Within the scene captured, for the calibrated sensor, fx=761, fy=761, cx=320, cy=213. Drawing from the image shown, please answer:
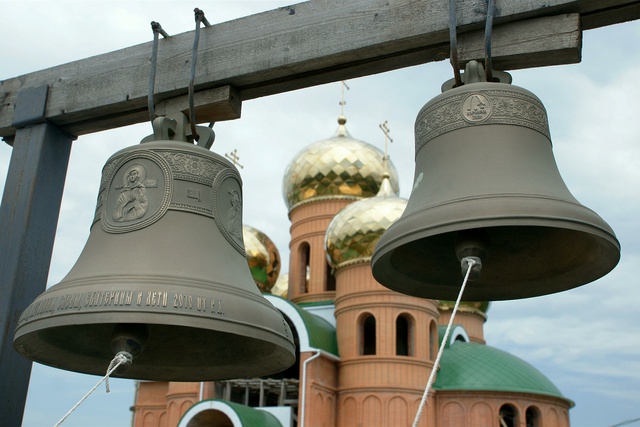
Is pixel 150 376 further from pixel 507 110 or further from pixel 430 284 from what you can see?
pixel 507 110

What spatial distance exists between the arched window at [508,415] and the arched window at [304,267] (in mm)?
6266

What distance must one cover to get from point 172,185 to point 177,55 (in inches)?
37.5

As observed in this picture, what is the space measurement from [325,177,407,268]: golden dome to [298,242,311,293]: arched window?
321 cm

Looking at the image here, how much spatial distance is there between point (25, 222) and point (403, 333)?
1600 cm

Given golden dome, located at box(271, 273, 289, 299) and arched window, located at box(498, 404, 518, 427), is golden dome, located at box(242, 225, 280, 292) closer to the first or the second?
golden dome, located at box(271, 273, 289, 299)

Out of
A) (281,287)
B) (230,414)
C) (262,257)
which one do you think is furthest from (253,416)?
(281,287)

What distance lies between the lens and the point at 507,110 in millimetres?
2834

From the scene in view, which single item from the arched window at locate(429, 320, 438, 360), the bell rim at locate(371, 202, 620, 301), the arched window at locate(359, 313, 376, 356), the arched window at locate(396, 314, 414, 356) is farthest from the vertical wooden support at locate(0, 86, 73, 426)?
the arched window at locate(429, 320, 438, 360)

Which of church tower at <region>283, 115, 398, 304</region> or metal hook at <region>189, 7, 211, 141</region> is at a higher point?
church tower at <region>283, 115, 398, 304</region>

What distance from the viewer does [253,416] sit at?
1502 cm

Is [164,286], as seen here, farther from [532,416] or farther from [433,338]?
[532,416]

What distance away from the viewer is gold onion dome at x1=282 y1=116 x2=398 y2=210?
2117 cm

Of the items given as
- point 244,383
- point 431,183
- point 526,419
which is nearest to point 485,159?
point 431,183

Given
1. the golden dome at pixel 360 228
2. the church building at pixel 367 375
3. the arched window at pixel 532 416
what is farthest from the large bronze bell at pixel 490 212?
the arched window at pixel 532 416
